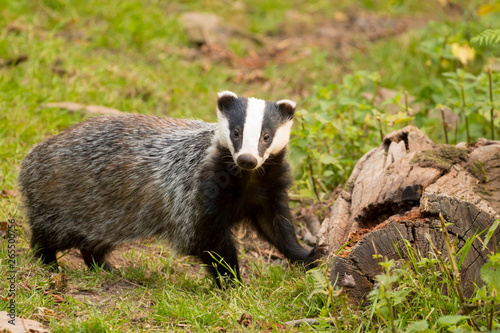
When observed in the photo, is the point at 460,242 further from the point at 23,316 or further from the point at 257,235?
Result: the point at 23,316

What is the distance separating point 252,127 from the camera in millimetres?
4195

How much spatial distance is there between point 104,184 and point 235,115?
136 cm

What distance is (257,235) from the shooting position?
16.1 feet

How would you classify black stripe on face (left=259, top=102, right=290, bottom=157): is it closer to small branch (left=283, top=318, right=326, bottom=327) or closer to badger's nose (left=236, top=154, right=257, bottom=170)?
badger's nose (left=236, top=154, right=257, bottom=170)

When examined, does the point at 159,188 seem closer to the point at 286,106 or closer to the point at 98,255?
the point at 98,255

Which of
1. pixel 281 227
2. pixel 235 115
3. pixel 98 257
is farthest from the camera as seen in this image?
pixel 98 257

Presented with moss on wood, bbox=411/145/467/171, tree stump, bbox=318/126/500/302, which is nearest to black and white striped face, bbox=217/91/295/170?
tree stump, bbox=318/126/500/302

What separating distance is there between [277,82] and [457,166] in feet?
14.2

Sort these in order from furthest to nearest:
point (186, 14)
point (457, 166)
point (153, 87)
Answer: point (186, 14), point (153, 87), point (457, 166)

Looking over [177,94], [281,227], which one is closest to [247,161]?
[281,227]

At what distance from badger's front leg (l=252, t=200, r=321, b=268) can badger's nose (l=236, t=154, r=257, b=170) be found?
2.56 ft

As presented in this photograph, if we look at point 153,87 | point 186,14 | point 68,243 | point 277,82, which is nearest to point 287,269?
point 68,243

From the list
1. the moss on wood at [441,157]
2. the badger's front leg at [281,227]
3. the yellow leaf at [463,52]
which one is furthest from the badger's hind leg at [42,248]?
the yellow leaf at [463,52]

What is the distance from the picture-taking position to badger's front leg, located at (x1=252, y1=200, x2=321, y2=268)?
4.68 m
